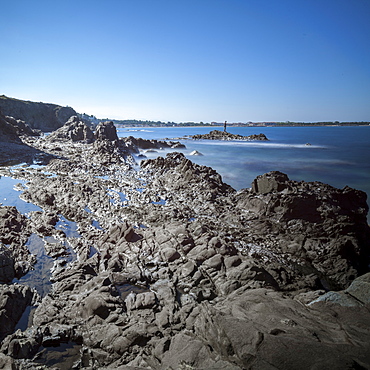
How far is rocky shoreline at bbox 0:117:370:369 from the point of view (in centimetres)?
609

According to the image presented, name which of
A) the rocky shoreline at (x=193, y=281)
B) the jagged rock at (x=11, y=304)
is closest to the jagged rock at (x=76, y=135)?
the rocky shoreline at (x=193, y=281)

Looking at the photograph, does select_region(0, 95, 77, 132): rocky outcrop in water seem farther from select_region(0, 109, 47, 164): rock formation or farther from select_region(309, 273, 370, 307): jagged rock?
select_region(309, 273, 370, 307): jagged rock

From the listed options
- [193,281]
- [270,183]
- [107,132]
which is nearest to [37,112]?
[107,132]

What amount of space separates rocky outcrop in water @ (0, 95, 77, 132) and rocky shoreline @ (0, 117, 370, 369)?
106 meters

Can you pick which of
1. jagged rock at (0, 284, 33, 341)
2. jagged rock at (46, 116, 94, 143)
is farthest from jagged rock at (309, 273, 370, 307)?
jagged rock at (46, 116, 94, 143)

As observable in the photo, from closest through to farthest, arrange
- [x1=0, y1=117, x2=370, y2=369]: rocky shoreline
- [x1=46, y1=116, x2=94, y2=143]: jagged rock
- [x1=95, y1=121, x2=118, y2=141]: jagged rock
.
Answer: [x1=0, y1=117, x2=370, y2=369]: rocky shoreline < [x1=95, y1=121, x2=118, y2=141]: jagged rock < [x1=46, y1=116, x2=94, y2=143]: jagged rock

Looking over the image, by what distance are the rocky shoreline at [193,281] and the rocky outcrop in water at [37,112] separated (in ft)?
347

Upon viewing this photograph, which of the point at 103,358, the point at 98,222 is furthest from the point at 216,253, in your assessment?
the point at 98,222

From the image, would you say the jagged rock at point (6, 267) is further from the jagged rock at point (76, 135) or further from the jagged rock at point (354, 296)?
the jagged rock at point (76, 135)

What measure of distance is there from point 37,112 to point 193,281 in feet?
437

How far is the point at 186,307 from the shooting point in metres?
8.82

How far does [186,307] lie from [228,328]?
3041mm

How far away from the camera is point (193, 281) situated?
1074 cm

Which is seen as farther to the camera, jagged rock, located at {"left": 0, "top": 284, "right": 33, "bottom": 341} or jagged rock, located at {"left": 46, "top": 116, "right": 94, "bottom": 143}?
jagged rock, located at {"left": 46, "top": 116, "right": 94, "bottom": 143}
